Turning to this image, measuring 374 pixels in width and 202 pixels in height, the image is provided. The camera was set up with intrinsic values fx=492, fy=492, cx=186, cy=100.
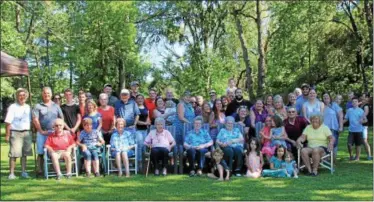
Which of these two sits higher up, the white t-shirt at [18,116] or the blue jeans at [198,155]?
the white t-shirt at [18,116]

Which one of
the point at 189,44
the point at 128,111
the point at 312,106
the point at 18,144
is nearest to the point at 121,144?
the point at 128,111

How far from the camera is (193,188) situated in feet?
21.6

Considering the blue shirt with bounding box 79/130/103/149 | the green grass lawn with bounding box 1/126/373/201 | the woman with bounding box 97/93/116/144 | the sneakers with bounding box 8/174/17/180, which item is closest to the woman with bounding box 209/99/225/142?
the green grass lawn with bounding box 1/126/373/201

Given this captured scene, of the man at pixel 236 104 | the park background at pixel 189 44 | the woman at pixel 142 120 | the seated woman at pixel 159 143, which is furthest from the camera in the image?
the park background at pixel 189 44

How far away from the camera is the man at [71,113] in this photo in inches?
320

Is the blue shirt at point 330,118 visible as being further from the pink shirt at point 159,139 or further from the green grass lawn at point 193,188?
the pink shirt at point 159,139

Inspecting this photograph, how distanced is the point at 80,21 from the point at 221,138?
52.0ft

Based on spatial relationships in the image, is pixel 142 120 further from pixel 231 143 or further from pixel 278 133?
pixel 278 133

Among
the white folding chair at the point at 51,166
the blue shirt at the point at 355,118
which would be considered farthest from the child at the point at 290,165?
the white folding chair at the point at 51,166

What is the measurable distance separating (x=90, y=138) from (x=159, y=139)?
111 centimetres

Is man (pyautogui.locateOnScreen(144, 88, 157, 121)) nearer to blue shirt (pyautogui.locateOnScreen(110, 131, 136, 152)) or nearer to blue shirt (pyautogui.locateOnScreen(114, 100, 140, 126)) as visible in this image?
blue shirt (pyautogui.locateOnScreen(114, 100, 140, 126))

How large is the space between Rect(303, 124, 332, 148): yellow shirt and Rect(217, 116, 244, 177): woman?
43.5 inches

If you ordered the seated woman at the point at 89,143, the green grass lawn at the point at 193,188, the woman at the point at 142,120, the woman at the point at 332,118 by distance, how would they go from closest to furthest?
the green grass lawn at the point at 193,188
the seated woman at the point at 89,143
the woman at the point at 142,120
the woman at the point at 332,118

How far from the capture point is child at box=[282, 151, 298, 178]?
7560 millimetres
